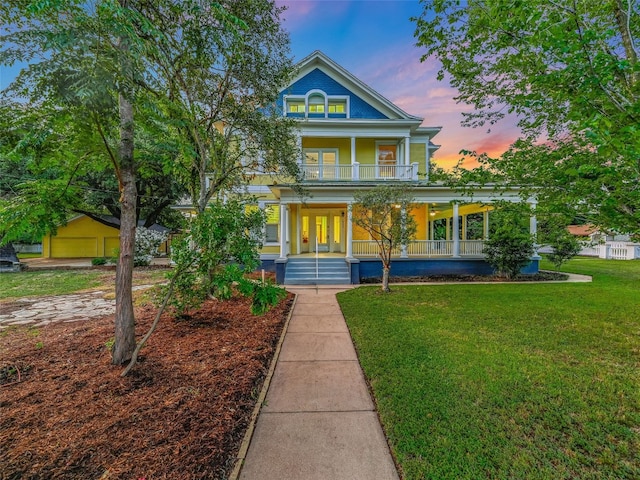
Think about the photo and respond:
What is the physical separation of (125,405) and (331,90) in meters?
15.7

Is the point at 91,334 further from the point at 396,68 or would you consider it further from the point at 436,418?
the point at 396,68

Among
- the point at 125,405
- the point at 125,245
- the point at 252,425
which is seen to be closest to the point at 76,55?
the point at 125,245

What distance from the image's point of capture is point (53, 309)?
22.0 ft

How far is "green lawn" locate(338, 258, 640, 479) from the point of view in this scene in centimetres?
225

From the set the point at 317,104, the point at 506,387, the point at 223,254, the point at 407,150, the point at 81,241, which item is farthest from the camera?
the point at 81,241

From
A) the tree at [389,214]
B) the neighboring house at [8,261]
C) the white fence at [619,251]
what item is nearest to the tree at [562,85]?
the tree at [389,214]

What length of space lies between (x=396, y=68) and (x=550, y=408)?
46.4ft

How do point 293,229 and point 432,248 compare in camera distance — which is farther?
point 293,229

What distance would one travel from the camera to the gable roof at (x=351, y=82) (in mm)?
13984

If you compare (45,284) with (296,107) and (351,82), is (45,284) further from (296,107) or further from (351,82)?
(351,82)

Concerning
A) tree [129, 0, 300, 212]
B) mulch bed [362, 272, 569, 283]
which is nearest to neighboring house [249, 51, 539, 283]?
mulch bed [362, 272, 569, 283]

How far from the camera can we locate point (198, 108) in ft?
19.1

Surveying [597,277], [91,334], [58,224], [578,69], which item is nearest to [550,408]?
[578,69]

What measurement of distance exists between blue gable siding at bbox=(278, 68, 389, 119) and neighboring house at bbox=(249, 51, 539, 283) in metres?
0.05
